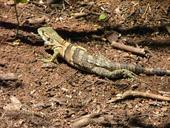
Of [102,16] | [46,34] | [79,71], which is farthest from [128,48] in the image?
[46,34]

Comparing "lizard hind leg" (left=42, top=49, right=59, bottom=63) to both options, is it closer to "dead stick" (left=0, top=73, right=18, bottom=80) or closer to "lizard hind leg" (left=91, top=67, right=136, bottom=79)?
"dead stick" (left=0, top=73, right=18, bottom=80)

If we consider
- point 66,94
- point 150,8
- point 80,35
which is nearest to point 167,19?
point 150,8

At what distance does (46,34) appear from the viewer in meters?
8.30

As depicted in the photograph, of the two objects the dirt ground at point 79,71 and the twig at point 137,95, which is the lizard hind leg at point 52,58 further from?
the twig at point 137,95

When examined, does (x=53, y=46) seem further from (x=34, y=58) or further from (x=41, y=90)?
(x=41, y=90)

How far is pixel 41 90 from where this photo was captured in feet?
23.4

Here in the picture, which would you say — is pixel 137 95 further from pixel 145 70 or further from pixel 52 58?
pixel 52 58

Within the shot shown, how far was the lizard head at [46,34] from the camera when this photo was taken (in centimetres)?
824

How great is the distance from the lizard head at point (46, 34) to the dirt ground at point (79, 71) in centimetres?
11

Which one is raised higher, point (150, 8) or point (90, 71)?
point (150, 8)

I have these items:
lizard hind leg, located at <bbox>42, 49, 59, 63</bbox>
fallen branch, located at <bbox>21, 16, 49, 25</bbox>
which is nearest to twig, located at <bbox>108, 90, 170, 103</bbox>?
lizard hind leg, located at <bbox>42, 49, 59, 63</bbox>

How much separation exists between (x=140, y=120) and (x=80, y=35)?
8.07 ft

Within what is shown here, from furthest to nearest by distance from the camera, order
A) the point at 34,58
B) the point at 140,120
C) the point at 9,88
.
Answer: the point at 34,58 < the point at 9,88 < the point at 140,120

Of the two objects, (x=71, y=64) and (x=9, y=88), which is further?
(x=71, y=64)
